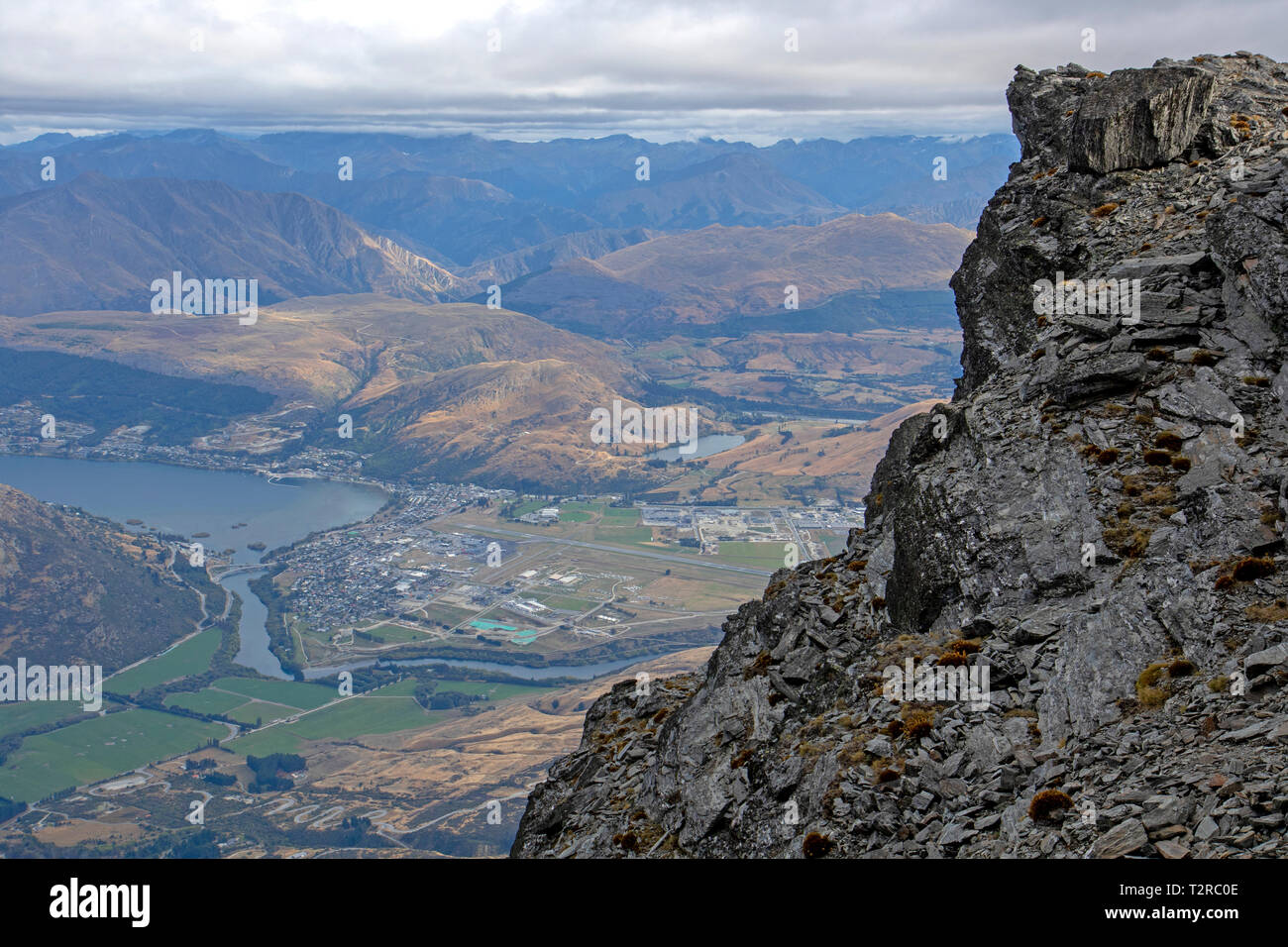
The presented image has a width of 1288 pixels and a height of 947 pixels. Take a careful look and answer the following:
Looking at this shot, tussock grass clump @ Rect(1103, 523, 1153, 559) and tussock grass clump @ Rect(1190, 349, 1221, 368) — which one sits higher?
tussock grass clump @ Rect(1190, 349, 1221, 368)

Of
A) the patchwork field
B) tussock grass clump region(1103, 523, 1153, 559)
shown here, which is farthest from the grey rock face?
the patchwork field

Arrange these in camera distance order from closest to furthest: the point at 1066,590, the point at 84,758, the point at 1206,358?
the point at 1066,590 → the point at 1206,358 → the point at 84,758

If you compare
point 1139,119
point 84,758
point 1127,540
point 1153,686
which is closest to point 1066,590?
point 1127,540

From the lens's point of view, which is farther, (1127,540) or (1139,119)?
(1139,119)

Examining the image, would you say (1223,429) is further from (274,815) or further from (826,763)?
(274,815)

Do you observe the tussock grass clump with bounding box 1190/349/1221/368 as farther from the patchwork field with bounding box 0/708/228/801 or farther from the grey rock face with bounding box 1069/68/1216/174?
the patchwork field with bounding box 0/708/228/801

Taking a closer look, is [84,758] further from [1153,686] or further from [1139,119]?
[1153,686]

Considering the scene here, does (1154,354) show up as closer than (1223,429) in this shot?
No
